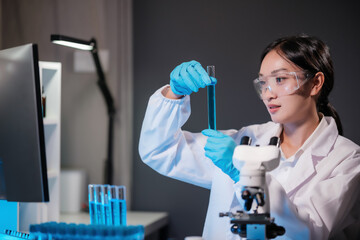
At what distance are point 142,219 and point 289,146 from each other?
4.29 feet

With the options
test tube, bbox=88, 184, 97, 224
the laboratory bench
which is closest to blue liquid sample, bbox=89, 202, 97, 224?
test tube, bbox=88, 184, 97, 224

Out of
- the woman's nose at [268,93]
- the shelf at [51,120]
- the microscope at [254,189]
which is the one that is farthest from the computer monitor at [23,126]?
the shelf at [51,120]

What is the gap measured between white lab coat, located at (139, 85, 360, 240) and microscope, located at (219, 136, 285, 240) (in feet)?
0.68

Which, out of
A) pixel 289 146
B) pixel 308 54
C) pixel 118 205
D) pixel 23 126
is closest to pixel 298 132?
pixel 289 146

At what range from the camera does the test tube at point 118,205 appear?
1208mm

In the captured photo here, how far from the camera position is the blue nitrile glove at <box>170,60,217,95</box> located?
5.17 feet

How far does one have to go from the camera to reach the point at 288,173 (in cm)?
165

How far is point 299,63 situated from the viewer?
1656 millimetres

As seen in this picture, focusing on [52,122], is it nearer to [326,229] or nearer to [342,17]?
[326,229]

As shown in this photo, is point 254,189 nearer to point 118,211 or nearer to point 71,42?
point 118,211

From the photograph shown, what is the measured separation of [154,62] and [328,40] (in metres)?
1.15

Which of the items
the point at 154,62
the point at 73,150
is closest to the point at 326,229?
the point at 154,62

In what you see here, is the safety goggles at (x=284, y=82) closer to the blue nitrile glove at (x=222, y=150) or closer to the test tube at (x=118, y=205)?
the blue nitrile glove at (x=222, y=150)

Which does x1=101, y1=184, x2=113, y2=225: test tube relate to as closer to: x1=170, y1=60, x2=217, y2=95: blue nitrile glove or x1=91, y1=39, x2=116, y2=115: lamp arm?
x1=170, y1=60, x2=217, y2=95: blue nitrile glove
